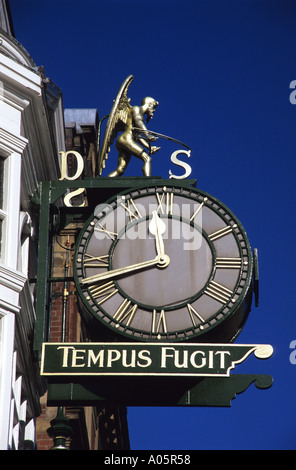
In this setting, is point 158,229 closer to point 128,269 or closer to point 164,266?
point 164,266

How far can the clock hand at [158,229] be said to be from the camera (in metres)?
21.9

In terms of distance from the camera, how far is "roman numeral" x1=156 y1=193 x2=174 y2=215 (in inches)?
879

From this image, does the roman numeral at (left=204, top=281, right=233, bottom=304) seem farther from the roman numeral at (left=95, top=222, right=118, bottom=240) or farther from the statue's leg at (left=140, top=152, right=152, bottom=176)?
the statue's leg at (left=140, top=152, right=152, bottom=176)

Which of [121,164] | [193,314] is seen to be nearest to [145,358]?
[193,314]

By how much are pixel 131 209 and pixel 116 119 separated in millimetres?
2174

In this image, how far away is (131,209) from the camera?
22312 millimetres

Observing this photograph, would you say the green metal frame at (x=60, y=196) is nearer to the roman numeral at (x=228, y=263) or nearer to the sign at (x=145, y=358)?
the roman numeral at (x=228, y=263)

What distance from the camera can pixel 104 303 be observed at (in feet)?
70.6

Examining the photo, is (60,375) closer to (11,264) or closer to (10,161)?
(11,264)

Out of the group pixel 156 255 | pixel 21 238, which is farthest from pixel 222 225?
pixel 21 238

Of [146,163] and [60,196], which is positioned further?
[146,163]

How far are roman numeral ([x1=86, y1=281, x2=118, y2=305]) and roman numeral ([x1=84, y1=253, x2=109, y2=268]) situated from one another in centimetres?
31

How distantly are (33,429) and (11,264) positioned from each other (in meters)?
3.06

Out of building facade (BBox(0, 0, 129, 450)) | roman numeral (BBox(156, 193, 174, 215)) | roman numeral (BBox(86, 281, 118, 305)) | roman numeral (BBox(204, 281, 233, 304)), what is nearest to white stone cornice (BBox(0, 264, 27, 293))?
building facade (BBox(0, 0, 129, 450))
